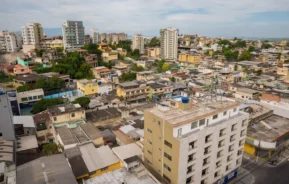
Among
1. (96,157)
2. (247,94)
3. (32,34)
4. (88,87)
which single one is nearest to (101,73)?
(88,87)

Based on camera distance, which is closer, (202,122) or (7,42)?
(202,122)

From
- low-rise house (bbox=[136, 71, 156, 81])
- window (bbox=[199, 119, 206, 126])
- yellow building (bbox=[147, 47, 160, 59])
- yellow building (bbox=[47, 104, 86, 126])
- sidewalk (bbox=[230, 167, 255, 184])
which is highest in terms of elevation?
yellow building (bbox=[147, 47, 160, 59])

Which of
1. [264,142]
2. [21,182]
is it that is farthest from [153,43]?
[21,182]

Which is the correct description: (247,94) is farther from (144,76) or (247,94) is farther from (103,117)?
(103,117)

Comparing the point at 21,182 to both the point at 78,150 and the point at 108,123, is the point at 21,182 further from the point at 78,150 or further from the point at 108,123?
the point at 108,123

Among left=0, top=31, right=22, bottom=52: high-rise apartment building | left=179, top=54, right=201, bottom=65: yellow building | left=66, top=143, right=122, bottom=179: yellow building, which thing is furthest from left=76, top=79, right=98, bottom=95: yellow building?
left=0, top=31, right=22, bottom=52: high-rise apartment building

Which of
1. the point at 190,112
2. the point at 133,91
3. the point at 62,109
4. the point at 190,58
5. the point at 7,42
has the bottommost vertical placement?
the point at 133,91

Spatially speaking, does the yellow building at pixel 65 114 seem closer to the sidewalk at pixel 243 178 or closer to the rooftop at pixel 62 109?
the rooftop at pixel 62 109

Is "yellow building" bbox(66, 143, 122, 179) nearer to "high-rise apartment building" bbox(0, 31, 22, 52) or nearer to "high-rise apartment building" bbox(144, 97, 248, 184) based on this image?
"high-rise apartment building" bbox(144, 97, 248, 184)
